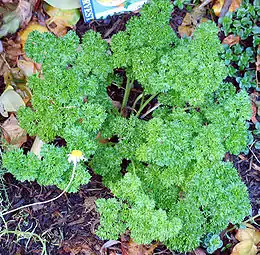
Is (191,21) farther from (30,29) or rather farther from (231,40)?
(30,29)

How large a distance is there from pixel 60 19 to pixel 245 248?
1.32 m

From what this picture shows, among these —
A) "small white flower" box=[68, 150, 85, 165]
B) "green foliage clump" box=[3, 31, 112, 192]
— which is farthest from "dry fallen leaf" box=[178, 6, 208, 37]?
"small white flower" box=[68, 150, 85, 165]

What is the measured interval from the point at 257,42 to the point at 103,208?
1093 millimetres

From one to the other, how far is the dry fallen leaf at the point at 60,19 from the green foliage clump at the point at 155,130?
47cm

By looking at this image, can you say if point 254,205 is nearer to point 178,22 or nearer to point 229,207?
point 229,207

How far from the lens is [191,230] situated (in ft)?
6.06

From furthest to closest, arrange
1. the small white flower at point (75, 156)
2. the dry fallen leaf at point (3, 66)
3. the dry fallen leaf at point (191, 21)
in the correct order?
the dry fallen leaf at point (191, 21) → the dry fallen leaf at point (3, 66) → the small white flower at point (75, 156)

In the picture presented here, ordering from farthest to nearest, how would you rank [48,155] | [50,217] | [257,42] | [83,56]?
[257,42] → [50,217] → [83,56] → [48,155]

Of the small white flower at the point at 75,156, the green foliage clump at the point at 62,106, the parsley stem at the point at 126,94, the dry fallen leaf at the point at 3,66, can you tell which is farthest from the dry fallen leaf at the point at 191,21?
the small white flower at the point at 75,156

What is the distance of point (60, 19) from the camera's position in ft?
7.88

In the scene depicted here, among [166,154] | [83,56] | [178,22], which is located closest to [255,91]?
[178,22]

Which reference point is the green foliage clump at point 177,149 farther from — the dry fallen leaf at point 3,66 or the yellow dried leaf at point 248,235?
the dry fallen leaf at point 3,66

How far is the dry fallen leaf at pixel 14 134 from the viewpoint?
2186mm

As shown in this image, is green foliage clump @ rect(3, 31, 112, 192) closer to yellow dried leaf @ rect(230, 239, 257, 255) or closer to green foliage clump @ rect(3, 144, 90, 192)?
green foliage clump @ rect(3, 144, 90, 192)
